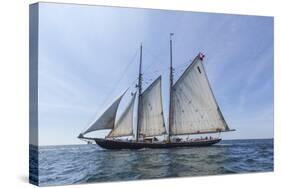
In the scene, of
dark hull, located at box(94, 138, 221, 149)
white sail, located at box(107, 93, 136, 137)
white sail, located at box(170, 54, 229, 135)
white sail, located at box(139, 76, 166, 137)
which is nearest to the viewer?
dark hull, located at box(94, 138, 221, 149)

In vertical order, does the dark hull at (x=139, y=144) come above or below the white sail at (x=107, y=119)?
below

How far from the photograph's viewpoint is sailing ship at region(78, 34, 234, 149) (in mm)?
11547

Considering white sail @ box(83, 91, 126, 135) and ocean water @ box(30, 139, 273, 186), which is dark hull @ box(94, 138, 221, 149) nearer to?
ocean water @ box(30, 139, 273, 186)

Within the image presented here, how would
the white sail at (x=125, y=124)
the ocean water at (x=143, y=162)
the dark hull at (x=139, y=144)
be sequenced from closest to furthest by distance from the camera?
the ocean water at (x=143, y=162) → the dark hull at (x=139, y=144) → the white sail at (x=125, y=124)

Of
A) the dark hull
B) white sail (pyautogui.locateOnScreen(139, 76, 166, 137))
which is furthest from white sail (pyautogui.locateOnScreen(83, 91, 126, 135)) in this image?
white sail (pyautogui.locateOnScreen(139, 76, 166, 137))

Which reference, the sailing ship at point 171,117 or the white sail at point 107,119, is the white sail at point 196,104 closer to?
the sailing ship at point 171,117

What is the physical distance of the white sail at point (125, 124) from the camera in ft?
37.9

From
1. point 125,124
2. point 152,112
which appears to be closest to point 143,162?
point 125,124

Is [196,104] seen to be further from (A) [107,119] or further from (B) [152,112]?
(A) [107,119]

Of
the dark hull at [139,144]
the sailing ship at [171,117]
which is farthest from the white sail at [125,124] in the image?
the dark hull at [139,144]

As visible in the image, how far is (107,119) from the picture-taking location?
11.4 metres

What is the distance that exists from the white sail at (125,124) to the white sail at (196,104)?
2.42 feet

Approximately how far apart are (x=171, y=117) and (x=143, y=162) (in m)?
0.83

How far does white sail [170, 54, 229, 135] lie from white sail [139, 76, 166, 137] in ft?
0.81
